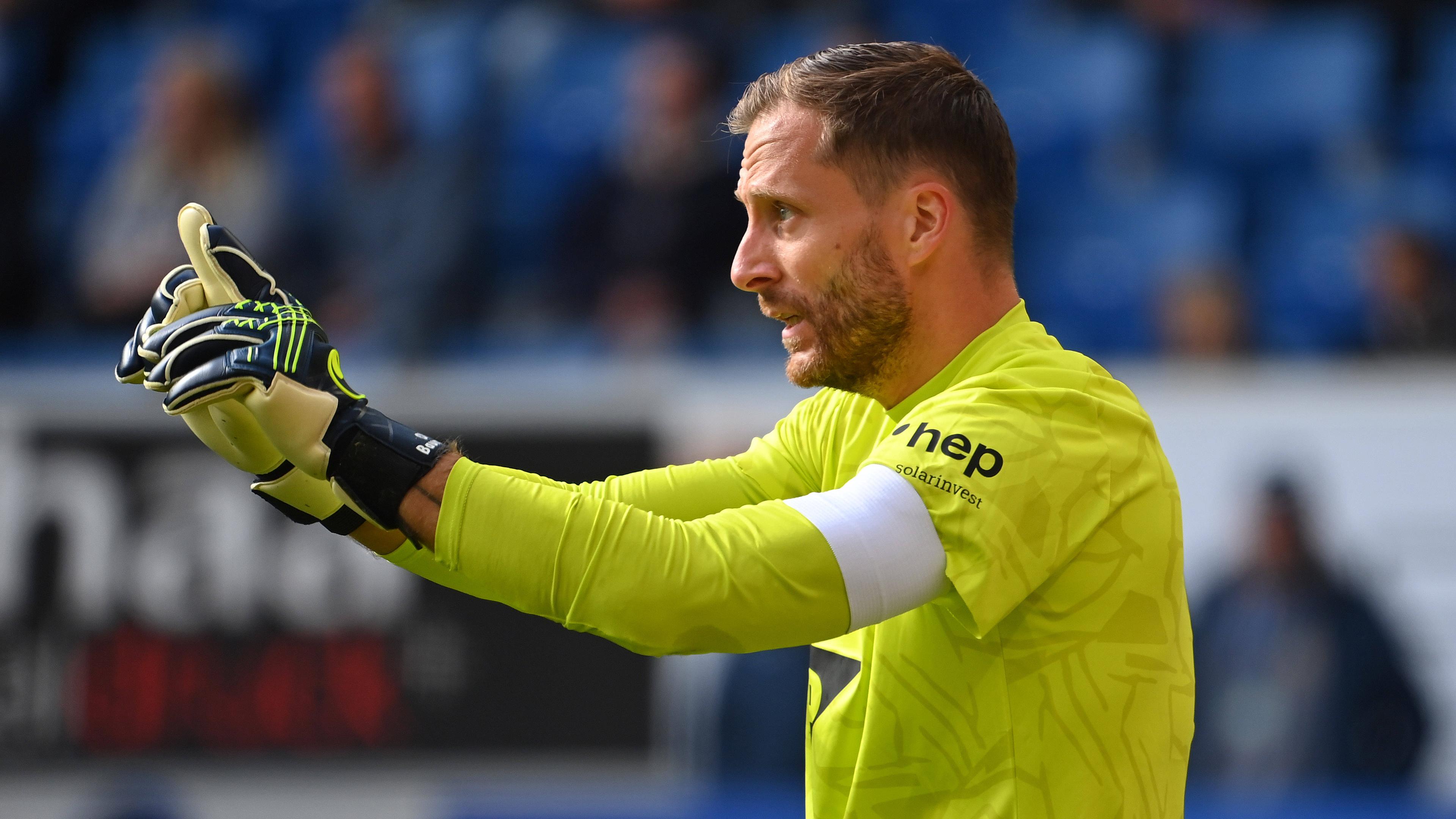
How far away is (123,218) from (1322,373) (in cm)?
596

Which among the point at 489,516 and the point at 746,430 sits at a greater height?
the point at 746,430

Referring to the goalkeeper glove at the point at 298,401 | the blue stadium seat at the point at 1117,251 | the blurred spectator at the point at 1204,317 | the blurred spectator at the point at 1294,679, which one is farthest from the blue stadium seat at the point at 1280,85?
the goalkeeper glove at the point at 298,401

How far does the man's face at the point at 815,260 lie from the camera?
94.1 inches

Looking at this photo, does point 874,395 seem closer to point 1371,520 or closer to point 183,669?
point 1371,520

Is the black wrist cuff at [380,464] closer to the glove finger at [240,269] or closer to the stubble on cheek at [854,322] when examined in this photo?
the glove finger at [240,269]

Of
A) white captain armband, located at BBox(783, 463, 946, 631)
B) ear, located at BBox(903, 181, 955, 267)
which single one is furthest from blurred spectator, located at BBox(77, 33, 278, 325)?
white captain armband, located at BBox(783, 463, 946, 631)

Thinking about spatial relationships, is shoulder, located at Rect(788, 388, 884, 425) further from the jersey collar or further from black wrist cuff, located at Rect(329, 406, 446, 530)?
black wrist cuff, located at Rect(329, 406, 446, 530)

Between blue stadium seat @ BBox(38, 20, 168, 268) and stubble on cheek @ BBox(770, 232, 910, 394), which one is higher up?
blue stadium seat @ BBox(38, 20, 168, 268)

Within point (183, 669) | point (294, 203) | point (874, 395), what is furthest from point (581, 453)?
point (874, 395)

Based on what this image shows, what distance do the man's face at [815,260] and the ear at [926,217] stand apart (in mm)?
42

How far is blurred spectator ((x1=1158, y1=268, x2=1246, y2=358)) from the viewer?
6715 mm

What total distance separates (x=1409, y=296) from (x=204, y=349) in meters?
6.10

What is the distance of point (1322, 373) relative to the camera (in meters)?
6.11

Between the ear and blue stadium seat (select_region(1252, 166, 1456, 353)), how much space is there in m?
5.24
